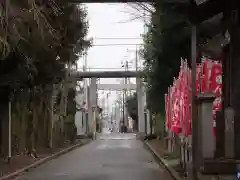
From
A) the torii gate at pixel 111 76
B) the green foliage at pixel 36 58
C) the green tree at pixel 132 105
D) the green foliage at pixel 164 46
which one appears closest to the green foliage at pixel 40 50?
the green foliage at pixel 36 58

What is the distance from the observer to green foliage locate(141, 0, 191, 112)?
818 inches

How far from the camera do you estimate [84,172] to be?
63.7 ft

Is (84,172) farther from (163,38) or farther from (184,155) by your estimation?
(163,38)

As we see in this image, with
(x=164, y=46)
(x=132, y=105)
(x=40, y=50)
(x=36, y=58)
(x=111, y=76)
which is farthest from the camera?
(x=132, y=105)

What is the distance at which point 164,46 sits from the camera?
2461 centimetres

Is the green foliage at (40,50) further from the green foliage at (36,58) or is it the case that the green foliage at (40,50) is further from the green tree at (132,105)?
the green tree at (132,105)

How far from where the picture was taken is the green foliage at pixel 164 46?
20781 mm

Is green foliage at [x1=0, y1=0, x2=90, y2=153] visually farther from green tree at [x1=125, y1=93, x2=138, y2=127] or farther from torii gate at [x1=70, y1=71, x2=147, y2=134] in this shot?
green tree at [x1=125, y1=93, x2=138, y2=127]

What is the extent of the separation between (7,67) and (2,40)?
10.5 metres

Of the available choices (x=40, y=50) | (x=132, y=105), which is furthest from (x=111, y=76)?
(x=40, y=50)

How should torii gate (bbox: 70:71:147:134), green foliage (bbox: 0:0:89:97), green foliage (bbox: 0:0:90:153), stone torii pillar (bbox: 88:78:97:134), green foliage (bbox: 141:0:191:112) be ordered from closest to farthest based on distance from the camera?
green foliage (bbox: 0:0:90:153), green foliage (bbox: 0:0:89:97), green foliage (bbox: 141:0:191:112), torii gate (bbox: 70:71:147:134), stone torii pillar (bbox: 88:78:97:134)

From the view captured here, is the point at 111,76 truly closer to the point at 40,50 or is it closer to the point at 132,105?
the point at 132,105

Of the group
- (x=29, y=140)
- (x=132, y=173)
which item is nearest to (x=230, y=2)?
(x=132, y=173)

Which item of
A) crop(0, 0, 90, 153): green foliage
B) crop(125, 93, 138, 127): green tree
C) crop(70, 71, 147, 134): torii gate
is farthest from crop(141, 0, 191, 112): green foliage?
crop(125, 93, 138, 127): green tree
